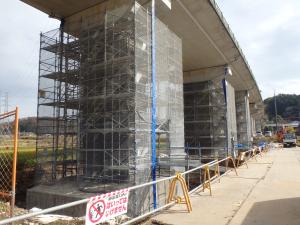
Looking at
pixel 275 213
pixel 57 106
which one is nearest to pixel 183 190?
pixel 275 213

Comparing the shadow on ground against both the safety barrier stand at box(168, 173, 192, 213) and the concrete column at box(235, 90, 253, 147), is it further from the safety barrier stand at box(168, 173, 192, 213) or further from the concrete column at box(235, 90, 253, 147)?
the concrete column at box(235, 90, 253, 147)

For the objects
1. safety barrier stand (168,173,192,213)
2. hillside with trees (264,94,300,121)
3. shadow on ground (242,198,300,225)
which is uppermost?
hillside with trees (264,94,300,121)

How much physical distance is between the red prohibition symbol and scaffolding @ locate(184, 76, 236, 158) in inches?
931

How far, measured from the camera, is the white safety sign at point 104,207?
4941mm

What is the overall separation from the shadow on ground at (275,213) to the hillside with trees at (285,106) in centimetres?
14715

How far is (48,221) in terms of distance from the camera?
29.7 feet

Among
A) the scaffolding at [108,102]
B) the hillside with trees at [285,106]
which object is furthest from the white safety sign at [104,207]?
the hillside with trees at [285,106]

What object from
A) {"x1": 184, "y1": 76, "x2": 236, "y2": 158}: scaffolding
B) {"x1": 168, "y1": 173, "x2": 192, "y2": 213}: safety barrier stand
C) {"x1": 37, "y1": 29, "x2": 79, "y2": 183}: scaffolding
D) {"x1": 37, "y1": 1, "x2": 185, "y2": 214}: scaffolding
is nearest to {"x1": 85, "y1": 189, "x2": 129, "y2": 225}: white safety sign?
{"x1": 168, "y1": 173, "x2": 192, "y2": 213}: safety barrier stand

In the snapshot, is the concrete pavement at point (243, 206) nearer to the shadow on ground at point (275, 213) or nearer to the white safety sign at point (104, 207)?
the shadow on ground at point (275, 213)

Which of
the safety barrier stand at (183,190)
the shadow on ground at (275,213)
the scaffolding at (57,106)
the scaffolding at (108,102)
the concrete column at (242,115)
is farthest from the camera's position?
the concrete column at (242,115)

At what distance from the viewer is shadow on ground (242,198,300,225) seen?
6.71m

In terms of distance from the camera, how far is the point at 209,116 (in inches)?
1132

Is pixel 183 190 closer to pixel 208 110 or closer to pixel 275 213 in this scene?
pixel 275 213

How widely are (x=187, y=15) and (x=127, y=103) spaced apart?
23.2ft
